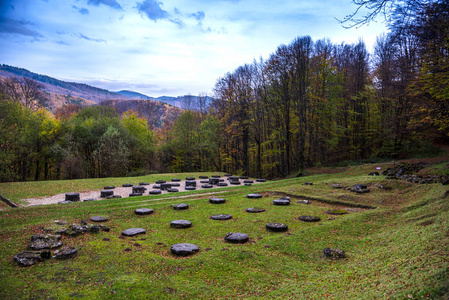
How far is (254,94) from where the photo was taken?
105 ft

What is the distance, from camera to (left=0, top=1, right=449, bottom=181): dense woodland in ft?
82.1

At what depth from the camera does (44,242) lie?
6258 mm

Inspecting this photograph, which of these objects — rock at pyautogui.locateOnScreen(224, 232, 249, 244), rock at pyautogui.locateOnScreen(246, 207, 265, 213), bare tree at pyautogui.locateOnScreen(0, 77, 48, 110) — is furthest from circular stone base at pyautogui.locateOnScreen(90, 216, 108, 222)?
bare tree at pyautogui.locateOnScreen(0, 77, 48, 110)

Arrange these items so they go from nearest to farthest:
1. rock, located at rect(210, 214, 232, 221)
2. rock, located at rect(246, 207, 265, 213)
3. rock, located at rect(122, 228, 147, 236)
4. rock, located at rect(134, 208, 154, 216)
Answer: rock, located at rect(122, 228, 147, 236) < rock, located at rect(210, 214, 232, 221) < rock, located at rect(134, 208, 154, 216) < rock, located at rect(246, 207, 265, 213)

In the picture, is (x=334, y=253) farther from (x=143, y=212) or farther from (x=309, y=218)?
(x=143, y=212)

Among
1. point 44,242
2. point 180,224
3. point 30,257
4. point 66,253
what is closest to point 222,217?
point 180,224

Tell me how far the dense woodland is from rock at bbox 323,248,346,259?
1916cm

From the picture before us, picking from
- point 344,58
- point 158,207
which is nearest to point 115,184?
point 158,207

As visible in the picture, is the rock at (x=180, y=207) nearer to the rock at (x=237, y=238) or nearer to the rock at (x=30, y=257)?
the rock at (x=237, y=238)

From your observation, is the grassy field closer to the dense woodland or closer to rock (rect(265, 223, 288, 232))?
rock (rect(265, 223, 288, 232))

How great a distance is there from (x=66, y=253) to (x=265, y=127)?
29925mm

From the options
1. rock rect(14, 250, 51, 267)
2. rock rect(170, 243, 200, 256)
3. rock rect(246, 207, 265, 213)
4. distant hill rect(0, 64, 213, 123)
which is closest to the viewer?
rock rect(14, 250, 51, 267)

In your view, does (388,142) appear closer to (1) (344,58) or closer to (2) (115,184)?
(1) (344,58)

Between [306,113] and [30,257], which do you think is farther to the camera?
[306,113]
